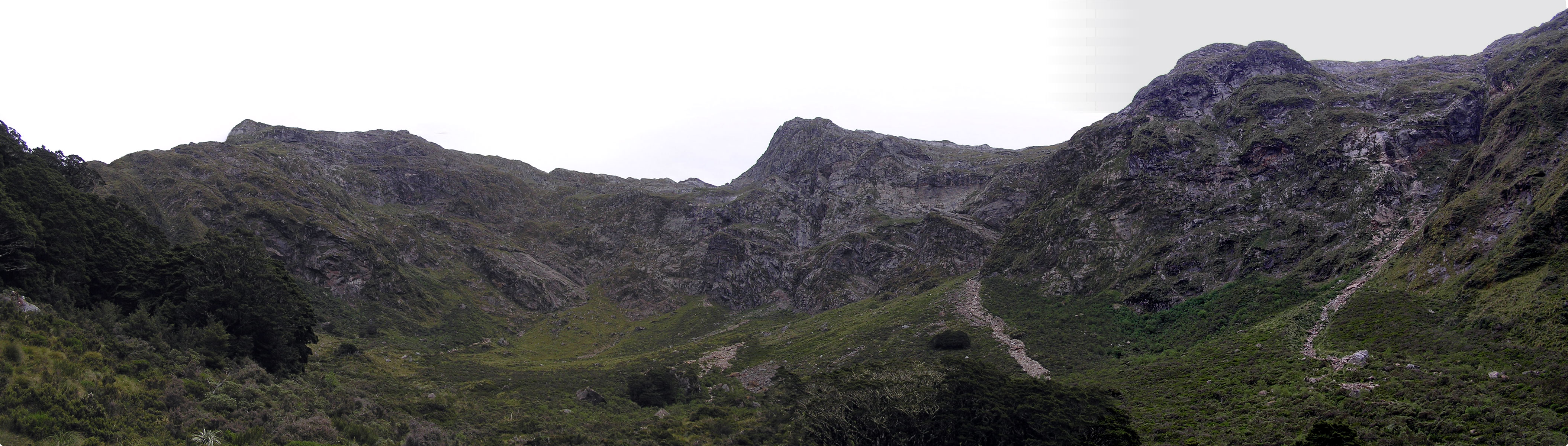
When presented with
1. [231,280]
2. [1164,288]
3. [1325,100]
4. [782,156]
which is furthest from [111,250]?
[782,156]

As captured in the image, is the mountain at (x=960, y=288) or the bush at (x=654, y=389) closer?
the mountain at (x=960, y=288)

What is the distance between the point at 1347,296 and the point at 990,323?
30119 millimetres

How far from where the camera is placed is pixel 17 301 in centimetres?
2378

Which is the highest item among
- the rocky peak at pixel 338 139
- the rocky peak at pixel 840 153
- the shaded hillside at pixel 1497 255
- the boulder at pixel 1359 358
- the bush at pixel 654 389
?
the rocky peak at pixel 338 139

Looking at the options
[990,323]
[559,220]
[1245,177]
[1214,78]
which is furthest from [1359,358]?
[559,220]

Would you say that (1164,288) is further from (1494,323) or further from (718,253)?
(718,253)

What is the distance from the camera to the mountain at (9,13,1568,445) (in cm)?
2948

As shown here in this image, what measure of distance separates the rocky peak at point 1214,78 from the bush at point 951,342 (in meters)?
57.0

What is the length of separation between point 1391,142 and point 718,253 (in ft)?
324

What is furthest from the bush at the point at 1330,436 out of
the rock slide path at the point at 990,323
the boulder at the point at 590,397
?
the boulder at the point at 590,397

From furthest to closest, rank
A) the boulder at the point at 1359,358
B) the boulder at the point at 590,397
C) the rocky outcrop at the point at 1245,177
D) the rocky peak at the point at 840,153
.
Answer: the rocky peak at the point at 840,153 → the rocky outcrop at the point at 1245,177 → the boulder at the point at 590,397 → the boulder at the point at 1359,358

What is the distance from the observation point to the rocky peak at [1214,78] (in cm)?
8994

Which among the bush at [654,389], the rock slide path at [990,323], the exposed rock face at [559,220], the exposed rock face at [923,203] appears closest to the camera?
the rock slide path at [990,323]

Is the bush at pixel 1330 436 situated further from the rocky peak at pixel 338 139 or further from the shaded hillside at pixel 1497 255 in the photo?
the rocky peak at pixel 338 139
